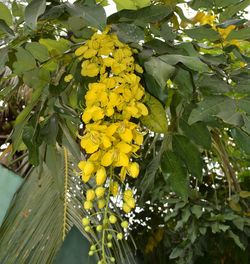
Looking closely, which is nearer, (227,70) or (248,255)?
(227,70)

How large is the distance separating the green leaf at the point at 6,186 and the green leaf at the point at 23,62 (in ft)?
1.40

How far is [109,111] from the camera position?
0.67 metres

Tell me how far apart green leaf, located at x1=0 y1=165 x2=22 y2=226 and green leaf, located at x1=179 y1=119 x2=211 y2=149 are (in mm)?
478

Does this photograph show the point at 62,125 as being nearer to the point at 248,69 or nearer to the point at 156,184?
the point at 248,69

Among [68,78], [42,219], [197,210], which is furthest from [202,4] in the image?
[197,210]

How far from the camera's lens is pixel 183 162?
0.82 meters

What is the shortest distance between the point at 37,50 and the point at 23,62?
3cm

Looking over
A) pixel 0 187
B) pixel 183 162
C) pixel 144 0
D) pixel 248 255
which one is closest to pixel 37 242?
pixel 0 187

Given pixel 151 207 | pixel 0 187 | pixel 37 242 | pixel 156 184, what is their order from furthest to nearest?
pixel 151 207, pixel 156 184, pixel 0 187, pixel 37 242

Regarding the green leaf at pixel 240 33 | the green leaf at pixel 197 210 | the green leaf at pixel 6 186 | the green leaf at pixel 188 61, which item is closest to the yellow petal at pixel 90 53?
the green leaf at pixel 188 61

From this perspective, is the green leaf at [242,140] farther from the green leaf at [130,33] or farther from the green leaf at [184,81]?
the green leaf at [130,33]

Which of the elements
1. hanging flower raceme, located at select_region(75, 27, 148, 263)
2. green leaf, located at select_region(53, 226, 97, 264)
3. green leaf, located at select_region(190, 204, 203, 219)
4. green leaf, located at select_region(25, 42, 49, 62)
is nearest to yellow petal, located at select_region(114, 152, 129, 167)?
hanging flower raceme, located at select_region(75, 27, 148, 263)

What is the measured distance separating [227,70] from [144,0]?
19 centimetres

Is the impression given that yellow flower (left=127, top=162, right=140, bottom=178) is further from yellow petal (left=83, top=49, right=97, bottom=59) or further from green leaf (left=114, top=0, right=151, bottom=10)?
green leaf (left=114, top=0, right=151, bottom=10)
